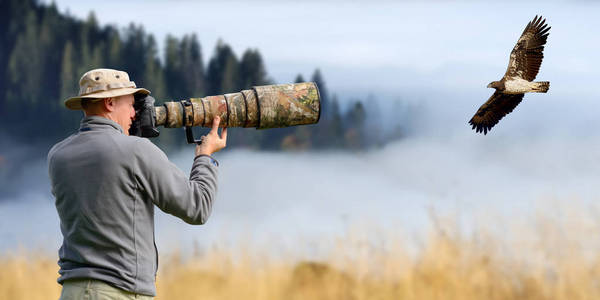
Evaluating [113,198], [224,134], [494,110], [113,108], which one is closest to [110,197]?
[113,198]

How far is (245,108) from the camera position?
3400mm

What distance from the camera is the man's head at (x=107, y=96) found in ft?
9.59

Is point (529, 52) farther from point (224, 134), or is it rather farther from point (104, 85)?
point (104, 85)

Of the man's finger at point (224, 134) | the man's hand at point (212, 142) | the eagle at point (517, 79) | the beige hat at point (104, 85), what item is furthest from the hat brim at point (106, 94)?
the eagle at point (517, 79)

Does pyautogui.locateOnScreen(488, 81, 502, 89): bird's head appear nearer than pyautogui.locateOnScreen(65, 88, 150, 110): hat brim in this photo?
Yes

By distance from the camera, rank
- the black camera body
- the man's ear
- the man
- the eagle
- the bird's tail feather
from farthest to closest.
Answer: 1. the black camera body
2. the man's ear
3. the man
4. the eagle
5. the bird's tail feather

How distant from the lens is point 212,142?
3.26m

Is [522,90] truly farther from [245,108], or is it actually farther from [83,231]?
[83,231]

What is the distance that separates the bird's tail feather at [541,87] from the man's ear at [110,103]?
5.88ft

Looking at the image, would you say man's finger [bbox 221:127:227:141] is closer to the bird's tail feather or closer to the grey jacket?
the grey jacket

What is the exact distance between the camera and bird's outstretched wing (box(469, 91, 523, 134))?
9.41 ft

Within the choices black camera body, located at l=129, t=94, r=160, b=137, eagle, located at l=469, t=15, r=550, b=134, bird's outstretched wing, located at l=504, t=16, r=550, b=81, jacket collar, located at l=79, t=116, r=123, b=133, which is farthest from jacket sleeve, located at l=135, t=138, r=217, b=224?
bird's outstretched wing, located at l=504, t=16, r=550, b=81

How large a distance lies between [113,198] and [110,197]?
0.5 inches

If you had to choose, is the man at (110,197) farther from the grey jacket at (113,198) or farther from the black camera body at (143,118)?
the black camera body at (143,118)
